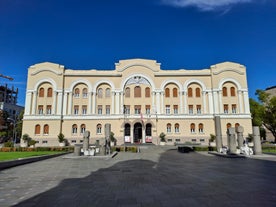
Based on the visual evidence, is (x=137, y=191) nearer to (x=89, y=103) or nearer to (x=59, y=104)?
(x=89, y=103)

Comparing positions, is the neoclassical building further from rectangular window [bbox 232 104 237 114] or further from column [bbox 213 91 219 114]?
rectangular window [bbox 232 104 237 114]

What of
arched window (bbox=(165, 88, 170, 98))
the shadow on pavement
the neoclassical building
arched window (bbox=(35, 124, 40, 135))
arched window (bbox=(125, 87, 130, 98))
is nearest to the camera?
the shadow on pavement

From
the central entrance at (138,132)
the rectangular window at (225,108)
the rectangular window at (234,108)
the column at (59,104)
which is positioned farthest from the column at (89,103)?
the rectangular window at (234,108)

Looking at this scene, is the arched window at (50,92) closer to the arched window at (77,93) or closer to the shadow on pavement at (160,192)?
the arched window at (77,93)

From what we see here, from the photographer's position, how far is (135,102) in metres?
36.5

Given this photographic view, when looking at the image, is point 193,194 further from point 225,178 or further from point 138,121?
point 138,121

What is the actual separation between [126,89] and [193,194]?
31.4 metres

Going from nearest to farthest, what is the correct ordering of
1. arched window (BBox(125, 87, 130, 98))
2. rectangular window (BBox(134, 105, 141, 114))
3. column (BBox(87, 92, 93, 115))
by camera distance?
column (BBox(87, 92, 93, 115))
rectangular window (BBox(134, 105, 141, 114))
arched window (BBox(125, 87, 130, 98))

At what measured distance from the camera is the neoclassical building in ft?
114

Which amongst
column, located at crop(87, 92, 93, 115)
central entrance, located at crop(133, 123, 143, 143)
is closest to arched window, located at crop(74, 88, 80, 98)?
column, located at crop(87, 92, 93, 115)

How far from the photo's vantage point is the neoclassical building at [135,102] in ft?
114

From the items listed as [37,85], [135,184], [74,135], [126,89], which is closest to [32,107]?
[37,85]

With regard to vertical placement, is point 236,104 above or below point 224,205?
above

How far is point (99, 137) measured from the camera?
34656mm
